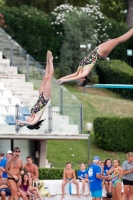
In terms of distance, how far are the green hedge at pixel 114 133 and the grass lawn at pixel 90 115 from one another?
33 centimetres

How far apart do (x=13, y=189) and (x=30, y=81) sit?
8.99 metres

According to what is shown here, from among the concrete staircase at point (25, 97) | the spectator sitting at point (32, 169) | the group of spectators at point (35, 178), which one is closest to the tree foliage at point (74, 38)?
the concrete staircase at point (25, 97)

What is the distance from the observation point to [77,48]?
39344 millimetres

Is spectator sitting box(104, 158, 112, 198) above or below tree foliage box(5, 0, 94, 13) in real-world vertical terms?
below

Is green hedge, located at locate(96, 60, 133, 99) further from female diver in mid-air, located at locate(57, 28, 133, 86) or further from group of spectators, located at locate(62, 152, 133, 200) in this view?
female diver in mid-air, located at locate(57, 28, 133, 86)

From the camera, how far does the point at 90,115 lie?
1289 inches

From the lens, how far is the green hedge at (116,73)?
38.1 metres

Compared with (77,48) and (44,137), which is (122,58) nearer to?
(77,48)

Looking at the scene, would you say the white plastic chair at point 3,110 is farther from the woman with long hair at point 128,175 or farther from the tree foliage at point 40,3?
the tree foliage at point 40,3

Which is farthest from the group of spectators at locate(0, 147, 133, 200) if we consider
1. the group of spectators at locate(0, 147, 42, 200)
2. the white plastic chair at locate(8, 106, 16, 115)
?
the white plastic chair at locate(8, 106, 16, 115)

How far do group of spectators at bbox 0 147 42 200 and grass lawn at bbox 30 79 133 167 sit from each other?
23.9 feet

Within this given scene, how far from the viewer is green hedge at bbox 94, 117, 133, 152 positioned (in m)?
30.1

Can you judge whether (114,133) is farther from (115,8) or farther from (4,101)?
(115,8)

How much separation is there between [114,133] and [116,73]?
8723mm
